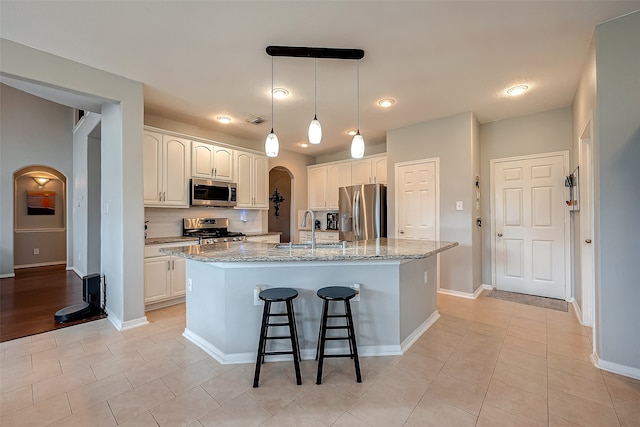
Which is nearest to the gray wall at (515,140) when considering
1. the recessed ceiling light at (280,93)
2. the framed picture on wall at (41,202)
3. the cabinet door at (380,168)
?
the cabinet door at (380,168)

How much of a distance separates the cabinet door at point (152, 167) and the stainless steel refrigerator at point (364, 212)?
295 centimetres

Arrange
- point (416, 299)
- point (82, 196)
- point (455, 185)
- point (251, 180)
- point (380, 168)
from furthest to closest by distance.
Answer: point (82, 196) < point (380, 168) < point (251, 180) < point (455, 185) < point (416, 299)

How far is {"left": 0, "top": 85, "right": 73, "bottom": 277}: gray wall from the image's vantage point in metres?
5.25

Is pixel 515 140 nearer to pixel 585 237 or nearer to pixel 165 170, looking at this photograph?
pixel 585 237

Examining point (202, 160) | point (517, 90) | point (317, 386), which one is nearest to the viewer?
point (317, 386)

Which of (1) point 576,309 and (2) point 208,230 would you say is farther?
(2) point 208,230

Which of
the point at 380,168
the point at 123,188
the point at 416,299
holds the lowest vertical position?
the point at 416,299

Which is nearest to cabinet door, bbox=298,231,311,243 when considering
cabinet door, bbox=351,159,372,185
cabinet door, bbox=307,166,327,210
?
cabinet door, bbox=307,166,327,210

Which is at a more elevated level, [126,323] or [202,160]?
[202,160]

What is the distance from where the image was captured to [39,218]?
21.2ft

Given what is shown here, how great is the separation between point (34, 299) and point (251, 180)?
3.38 metres

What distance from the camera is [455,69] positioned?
2699mm

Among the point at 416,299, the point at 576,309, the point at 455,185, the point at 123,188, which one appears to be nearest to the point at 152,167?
the point at 123,188

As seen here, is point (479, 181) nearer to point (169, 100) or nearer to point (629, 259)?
point (629, 259)
